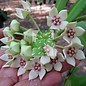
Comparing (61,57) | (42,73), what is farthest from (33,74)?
(61,57)

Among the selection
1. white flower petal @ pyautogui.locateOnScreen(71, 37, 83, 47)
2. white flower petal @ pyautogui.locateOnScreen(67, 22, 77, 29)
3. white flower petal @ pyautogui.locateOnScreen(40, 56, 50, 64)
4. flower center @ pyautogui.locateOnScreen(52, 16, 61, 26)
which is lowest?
white flower petal @ pyautogui.locateOnScreen(40, 56, 50, 64)

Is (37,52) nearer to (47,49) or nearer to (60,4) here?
(47,49)

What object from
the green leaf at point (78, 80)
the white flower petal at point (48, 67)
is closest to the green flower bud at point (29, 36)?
the white flower petal at point (48, 67)

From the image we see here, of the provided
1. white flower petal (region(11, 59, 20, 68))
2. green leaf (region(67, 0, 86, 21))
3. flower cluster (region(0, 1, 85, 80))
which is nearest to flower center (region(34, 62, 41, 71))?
flower cluster (region(0, 1, 85, 80))

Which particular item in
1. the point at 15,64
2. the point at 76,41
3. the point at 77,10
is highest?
the point at 77,10

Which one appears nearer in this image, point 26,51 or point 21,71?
point 26,51

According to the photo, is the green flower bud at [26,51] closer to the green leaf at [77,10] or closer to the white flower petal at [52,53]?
the white flower petal at [52,53]

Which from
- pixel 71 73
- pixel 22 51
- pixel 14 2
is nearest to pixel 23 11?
pixel 22 51

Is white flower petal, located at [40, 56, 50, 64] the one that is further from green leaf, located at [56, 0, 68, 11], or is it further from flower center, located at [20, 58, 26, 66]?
green leaf, located at [56, 0, 68, 11]

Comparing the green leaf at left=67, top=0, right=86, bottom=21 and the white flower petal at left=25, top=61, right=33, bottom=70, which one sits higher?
the green leaf at left=67, top=0, right=86, bottom=21
